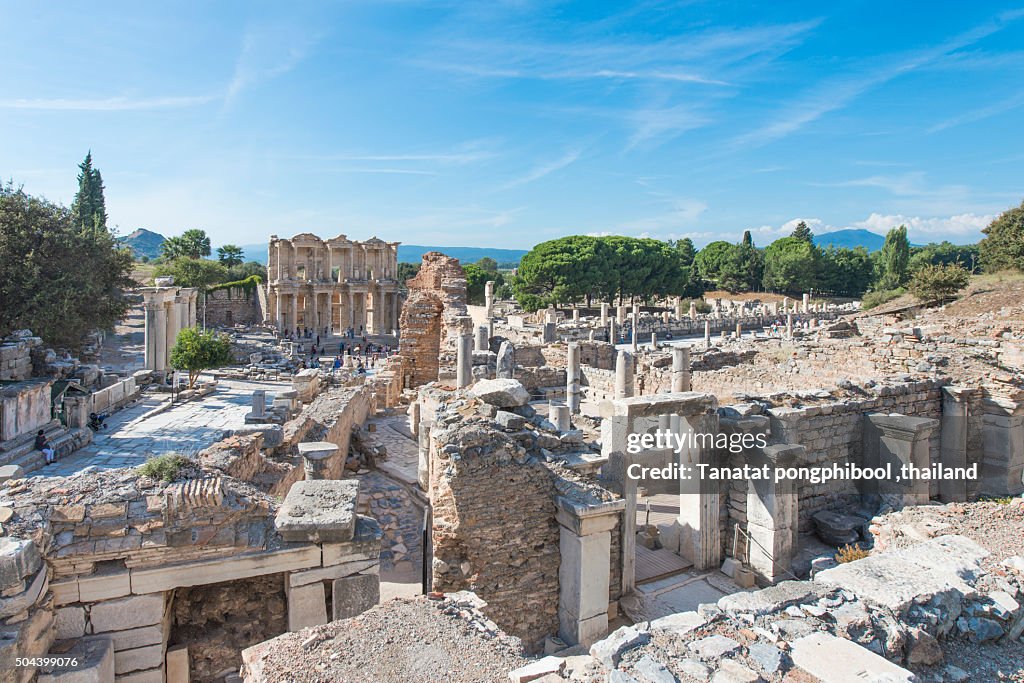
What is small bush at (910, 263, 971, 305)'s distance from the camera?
1534 inches

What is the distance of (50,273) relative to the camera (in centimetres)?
2231

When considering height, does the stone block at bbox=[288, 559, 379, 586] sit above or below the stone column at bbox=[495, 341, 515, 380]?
below

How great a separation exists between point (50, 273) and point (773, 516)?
25.3 meters

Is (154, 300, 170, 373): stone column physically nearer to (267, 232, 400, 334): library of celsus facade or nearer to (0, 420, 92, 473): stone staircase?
(0, 420, 92, 473): stone staircase

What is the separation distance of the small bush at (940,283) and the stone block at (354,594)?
4473 centimetres

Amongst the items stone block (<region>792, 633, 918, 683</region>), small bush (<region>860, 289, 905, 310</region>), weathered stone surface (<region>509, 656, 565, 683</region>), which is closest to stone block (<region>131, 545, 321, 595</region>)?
weathered stone surface (<region>509, 656, 565, 683</region>)

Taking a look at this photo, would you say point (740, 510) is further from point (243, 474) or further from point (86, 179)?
point (86, 179)

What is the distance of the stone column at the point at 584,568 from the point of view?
678 centimetres

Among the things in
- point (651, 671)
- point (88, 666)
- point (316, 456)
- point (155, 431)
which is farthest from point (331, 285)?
point (651, 671)

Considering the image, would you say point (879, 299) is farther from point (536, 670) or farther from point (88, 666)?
point (88, 666)

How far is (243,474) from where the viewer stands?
8.24 meters

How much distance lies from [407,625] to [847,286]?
8793cm

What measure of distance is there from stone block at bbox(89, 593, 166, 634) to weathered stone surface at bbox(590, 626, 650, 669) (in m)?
3.66

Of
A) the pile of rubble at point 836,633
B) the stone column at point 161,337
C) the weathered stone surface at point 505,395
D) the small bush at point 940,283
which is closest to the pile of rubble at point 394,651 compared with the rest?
the pile of rubble at point 836,633
